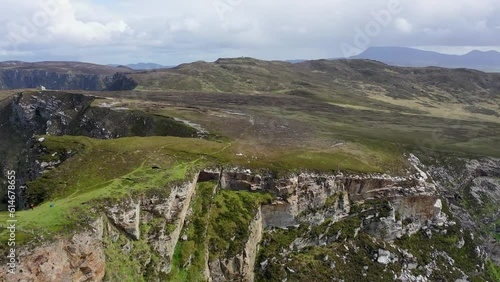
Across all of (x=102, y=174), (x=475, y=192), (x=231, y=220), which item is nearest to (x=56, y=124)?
(x=102, y=174)

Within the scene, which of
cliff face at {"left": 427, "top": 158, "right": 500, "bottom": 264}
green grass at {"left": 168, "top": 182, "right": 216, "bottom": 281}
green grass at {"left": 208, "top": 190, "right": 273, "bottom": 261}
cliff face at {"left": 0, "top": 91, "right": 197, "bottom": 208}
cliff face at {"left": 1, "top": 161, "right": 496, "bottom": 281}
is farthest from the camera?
cliff face at {"left": 0, "top": 91, "right": 197, "bottom": 208}

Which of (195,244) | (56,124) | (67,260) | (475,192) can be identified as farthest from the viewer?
(56,124)

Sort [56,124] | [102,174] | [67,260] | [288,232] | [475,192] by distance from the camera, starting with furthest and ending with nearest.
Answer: [56,124]
[475,192]
[288,232]
[102,174]
[67,260]

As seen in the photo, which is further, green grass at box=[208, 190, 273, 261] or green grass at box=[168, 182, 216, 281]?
green grass at box=[208, 190, 273, 261]

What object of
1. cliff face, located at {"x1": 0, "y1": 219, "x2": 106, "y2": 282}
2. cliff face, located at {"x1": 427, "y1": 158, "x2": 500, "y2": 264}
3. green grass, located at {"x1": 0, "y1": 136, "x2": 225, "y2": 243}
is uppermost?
green grass, located at {"x1": 0, "y1": 136, "x2": 225, "y2": 243}

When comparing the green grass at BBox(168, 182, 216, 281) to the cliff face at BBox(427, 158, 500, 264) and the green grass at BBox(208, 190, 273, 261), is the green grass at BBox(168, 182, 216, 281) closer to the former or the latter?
the green grass at BBox(208, 190, 273, 261)

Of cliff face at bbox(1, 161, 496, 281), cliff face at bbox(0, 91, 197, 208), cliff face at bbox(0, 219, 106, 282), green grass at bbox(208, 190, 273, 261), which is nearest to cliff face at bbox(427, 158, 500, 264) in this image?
cliff face at bbox(1, 161, 496, 281)

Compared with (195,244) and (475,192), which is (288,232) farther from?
(475,192)

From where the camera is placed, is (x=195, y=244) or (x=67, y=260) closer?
(x=67, y=260)

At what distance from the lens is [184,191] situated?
50.0 meters

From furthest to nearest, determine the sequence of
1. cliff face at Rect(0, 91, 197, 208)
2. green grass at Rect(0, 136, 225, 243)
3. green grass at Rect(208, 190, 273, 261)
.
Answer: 1. cliff face at Rect(0, 91, 197, 208)
2. green grass at Rect(208, 190, 273, 261)
3. green grass at Rect(0, 136, 225, 243)

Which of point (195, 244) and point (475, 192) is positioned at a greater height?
point (195, 244)

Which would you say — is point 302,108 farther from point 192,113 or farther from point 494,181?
point 494,181

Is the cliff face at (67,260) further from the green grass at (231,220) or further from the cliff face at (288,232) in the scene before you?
the green grass at (231,220)
